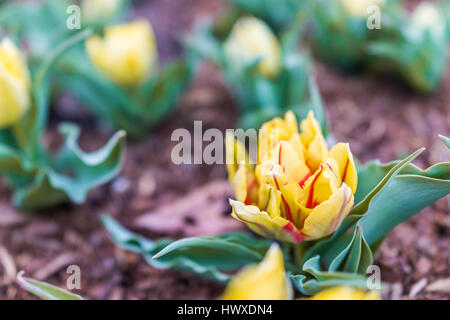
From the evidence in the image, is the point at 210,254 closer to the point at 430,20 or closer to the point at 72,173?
the point at 72,173

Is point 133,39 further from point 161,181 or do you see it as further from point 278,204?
point 278,204

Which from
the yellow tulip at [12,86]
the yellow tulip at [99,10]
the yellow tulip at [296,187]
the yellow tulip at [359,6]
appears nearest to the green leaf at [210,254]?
the yellow tulip at [296,187]

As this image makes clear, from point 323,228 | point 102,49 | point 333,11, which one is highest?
point 333,11

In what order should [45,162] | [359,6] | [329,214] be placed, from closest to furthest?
[329,214] < [45,162] < [359,6]

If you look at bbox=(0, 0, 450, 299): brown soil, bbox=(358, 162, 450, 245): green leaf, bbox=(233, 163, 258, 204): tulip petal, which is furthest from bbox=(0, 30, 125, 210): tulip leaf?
bbox=(358, 162, 450, 245): green leaf

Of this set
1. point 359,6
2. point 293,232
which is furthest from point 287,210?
point 359,6
